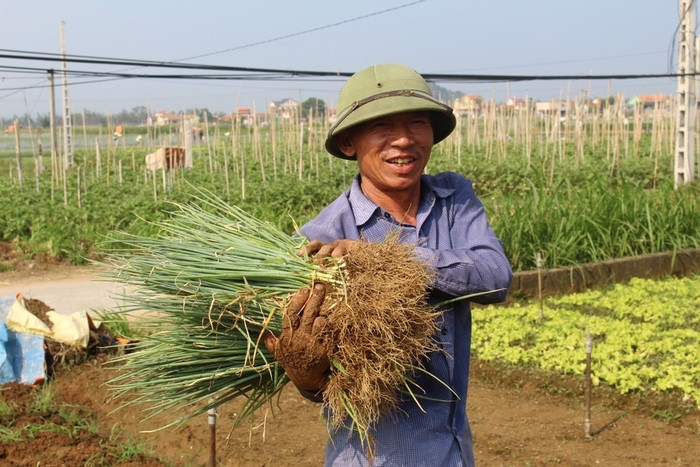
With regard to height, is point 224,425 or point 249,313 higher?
point 249,313

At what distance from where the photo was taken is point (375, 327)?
66.4 inches

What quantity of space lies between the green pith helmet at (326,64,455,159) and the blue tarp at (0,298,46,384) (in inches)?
145

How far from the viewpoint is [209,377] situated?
189cm

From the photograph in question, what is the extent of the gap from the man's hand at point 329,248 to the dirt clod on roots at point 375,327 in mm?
23

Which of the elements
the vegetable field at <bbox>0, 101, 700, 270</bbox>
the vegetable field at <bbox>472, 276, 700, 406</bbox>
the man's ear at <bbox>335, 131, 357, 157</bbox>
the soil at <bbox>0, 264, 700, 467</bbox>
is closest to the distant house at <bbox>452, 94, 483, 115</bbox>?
the vegetable field at <bbox>0, 101, 700, 270</bbox>

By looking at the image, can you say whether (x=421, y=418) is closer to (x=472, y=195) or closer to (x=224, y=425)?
(x=472, y=195)

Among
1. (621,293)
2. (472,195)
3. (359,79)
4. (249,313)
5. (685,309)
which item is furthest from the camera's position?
(621,293)

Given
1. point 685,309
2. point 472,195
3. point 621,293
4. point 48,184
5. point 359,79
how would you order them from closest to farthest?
point 359,79
point 472,195
point 685,309
point 621,293
point 48,184

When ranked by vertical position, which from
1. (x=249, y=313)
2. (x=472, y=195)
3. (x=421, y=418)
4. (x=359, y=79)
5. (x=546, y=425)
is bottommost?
(x=546, y=425)

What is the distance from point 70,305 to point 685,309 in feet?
16.8

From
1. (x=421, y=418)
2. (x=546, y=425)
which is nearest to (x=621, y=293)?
(x=546, y=425)

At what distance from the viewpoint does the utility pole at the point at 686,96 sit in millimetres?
10945

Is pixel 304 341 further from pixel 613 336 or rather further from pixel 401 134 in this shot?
pixel 613 336

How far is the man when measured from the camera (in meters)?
1.87
